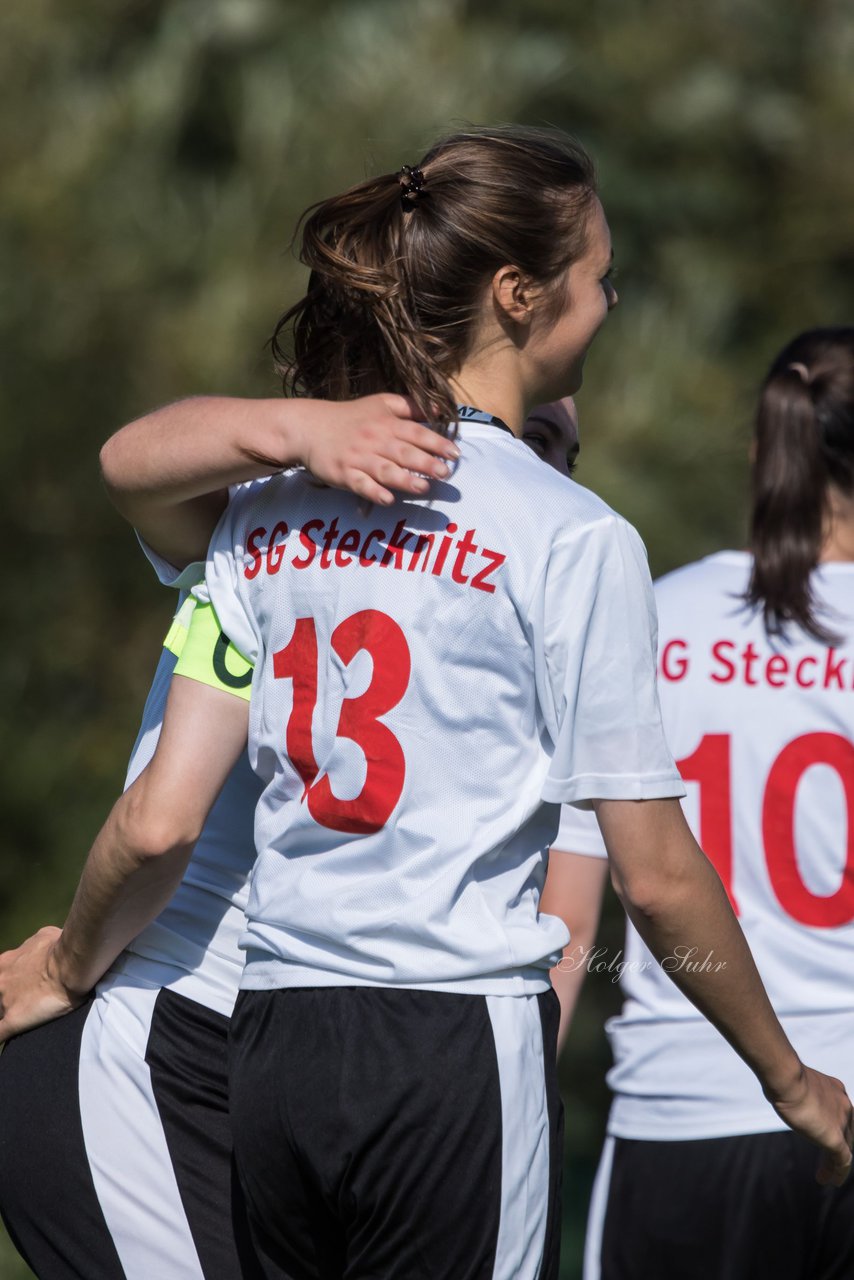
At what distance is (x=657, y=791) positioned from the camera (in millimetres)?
1430

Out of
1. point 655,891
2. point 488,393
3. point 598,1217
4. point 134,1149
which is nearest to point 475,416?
point 488,393

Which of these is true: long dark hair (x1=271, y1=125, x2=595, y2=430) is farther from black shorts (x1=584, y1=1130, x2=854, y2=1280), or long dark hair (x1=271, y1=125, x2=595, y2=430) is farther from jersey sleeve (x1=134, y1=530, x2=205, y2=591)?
black shorts (x1=584, y1=1130, x2=854, y2=1280)

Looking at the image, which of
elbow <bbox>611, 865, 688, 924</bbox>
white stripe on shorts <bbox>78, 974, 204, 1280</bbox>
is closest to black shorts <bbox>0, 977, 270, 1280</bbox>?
white stripe on shorts <bbox>78, 974, 204, 1280</bbox>

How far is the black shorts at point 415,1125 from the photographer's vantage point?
4.58ft

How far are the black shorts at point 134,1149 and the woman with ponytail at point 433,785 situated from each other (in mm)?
160

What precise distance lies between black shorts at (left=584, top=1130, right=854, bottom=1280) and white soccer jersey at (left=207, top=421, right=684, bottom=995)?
0.79 metres

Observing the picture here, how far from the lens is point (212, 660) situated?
5.18 feet

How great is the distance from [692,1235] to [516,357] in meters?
1.30

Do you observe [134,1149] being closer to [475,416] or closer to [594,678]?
[594,678]

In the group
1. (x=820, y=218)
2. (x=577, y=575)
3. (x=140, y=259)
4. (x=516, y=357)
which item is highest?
(x=820, y=218)

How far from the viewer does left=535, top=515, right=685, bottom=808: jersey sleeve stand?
1.41 m

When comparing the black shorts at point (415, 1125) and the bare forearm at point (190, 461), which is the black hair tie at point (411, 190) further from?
the black shorts at point (415, 1125)

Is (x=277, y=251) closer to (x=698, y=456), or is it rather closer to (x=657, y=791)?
(x=698, y=456)

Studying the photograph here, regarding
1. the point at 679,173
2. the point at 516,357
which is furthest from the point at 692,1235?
the point at 679,173
